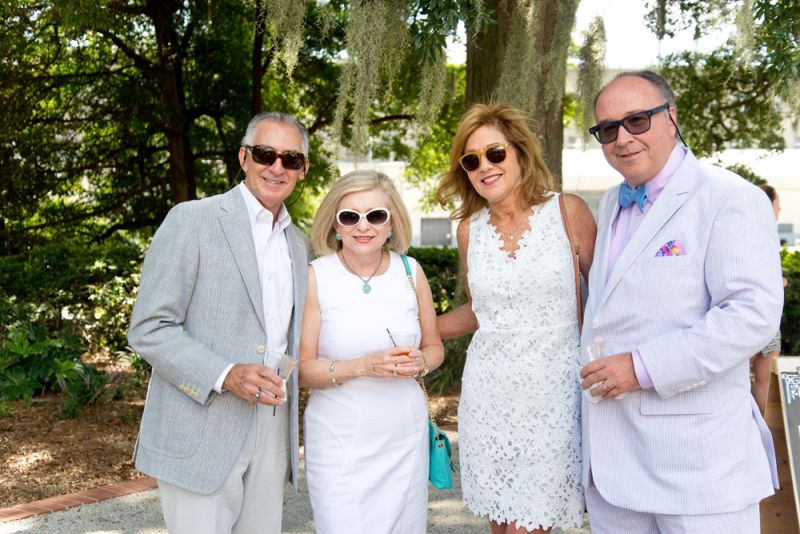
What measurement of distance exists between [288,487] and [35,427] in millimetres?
2559

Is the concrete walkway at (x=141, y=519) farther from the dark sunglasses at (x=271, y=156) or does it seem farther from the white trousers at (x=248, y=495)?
the dark sunglasses at (x=271, y=156)

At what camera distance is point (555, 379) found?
2.93 meters

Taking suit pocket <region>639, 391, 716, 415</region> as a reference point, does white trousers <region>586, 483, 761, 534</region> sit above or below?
below

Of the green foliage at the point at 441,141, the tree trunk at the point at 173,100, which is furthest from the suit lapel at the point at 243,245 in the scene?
the tree trunk at the point at 173,100

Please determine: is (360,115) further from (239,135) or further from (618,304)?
(239,135)

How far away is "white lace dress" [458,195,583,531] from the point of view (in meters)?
2.93

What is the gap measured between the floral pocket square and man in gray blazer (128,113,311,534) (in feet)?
4.22

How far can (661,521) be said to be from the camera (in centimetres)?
256

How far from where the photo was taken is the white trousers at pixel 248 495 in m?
2.80

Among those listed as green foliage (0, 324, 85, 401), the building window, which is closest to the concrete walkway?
green foliage (0, 324, 85, 401)

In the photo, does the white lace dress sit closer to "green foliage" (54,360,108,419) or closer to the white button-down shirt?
the white button-down shirt

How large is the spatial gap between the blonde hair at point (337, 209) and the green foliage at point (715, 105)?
8654 mm

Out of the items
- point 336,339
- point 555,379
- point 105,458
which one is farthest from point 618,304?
point 105,458

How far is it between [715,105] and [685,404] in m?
10.1
